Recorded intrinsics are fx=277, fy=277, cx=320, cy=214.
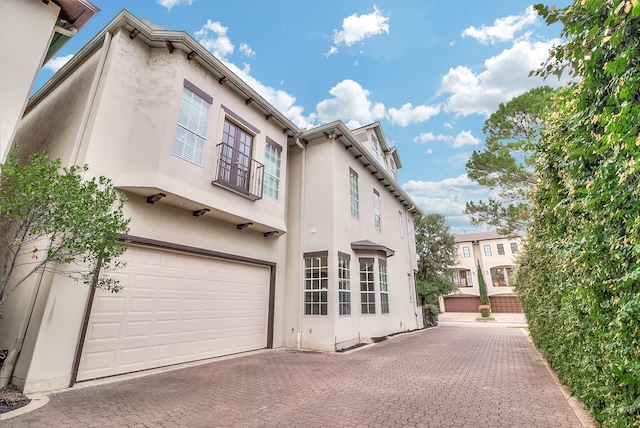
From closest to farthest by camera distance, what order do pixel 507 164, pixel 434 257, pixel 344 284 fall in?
pixel 344 284 < pixel 507 164 < pixel 434 257


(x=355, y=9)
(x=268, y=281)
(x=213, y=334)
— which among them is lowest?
(x=213, y=334)

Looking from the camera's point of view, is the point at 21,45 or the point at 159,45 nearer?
the point at 21,45

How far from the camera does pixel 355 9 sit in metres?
11.4

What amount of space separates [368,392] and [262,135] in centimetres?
794

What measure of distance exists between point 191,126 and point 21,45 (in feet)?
10.3

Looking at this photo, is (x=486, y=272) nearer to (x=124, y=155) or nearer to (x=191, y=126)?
(x=191, y=126)

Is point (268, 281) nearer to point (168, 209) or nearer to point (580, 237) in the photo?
point (168, 209)

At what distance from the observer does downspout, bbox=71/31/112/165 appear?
19.2 ft

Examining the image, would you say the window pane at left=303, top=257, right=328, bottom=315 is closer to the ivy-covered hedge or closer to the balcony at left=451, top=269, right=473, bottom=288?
the ivy-covered hedge

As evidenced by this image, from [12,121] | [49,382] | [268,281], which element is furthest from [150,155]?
[268,281]

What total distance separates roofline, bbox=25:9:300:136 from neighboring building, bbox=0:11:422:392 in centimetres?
4

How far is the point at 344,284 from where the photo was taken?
32.5 feet

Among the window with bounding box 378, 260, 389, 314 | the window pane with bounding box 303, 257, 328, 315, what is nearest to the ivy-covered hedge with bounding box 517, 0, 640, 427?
the window pane with bounding box 303, 257, 328, 315

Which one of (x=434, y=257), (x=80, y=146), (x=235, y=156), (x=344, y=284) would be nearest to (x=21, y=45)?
(x=80, y=146)
